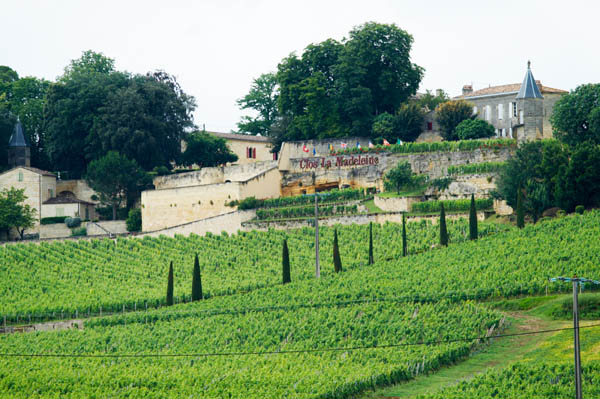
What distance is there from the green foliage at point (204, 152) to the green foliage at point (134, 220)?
24.7 ft

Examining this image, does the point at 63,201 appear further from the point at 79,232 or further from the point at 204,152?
the point at 204,152

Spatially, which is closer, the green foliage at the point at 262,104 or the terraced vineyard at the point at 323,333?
the terraced vineyard at the point at 323,333

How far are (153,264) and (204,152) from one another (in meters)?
19.8

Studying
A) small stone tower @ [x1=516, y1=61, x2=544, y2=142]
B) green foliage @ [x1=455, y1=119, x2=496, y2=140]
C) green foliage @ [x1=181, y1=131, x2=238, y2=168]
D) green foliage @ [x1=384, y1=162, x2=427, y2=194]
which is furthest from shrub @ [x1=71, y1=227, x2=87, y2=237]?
small stone tower @ [x1=516, y1=61, x2=544, y2=142]

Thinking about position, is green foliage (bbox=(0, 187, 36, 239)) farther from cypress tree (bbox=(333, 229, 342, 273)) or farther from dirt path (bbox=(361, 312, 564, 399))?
dirt path (bbox=(361, 312, 564, 399))

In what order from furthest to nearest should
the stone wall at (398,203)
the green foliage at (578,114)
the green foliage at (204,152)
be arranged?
1. the green foliage at (204,152)
2. the stone wall at (398,203)
3. the green foliage at (578,114)

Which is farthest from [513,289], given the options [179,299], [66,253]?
[66,253]

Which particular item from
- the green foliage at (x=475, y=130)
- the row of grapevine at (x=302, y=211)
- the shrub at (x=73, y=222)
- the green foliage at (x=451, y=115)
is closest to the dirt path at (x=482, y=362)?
the row of grapevine at (x=302, y=211)

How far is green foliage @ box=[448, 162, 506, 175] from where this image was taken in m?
66.8

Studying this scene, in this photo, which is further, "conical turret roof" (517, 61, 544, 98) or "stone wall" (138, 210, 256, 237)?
"stone wall" (138, 210, 256, 237)

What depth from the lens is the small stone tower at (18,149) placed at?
80.9 metres

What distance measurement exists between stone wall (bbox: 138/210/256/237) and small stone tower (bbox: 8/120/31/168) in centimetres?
1574

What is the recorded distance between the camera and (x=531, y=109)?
69438 mm

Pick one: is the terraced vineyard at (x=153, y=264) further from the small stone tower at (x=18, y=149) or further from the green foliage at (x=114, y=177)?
the small stone tower at (x=18, y=149)
